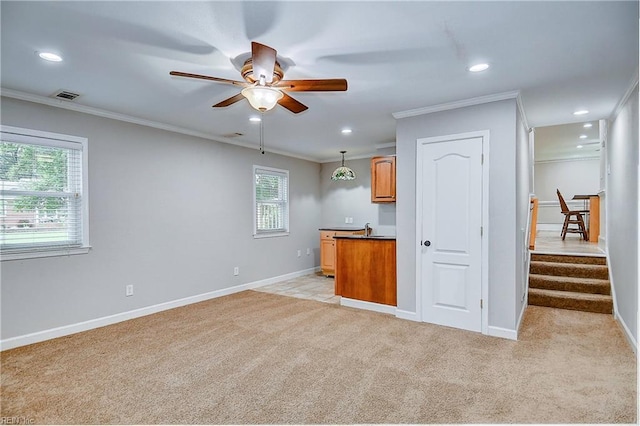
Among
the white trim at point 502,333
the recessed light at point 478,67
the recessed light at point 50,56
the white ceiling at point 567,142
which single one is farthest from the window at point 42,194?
the white ceiling at point 567,142

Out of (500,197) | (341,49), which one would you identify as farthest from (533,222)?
(341,49)

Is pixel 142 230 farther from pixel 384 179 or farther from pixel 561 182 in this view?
pixel 561 182

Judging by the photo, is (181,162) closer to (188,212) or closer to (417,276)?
(188,212)

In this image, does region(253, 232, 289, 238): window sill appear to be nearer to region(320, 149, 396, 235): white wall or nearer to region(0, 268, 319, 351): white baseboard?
region(0, 268, 319, 351): white baseboard

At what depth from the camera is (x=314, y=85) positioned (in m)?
2.39

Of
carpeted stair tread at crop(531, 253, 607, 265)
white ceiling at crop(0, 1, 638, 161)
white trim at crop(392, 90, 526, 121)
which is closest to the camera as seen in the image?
white ceiling at crop(0, 1, 638, 161)

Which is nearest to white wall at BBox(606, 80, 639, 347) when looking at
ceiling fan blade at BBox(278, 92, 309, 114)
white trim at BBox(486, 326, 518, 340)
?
white trim at BBox(486, 326, 518, 340)

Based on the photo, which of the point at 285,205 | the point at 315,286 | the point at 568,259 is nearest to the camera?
the point at 568,259

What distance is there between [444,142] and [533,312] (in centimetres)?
245

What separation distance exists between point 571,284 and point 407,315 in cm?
244

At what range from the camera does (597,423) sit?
2031 mm

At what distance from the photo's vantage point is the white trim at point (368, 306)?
169 inches

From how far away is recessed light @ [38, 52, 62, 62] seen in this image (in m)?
2.54

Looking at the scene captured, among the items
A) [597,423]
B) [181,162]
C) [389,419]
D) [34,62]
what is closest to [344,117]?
[181,162]
